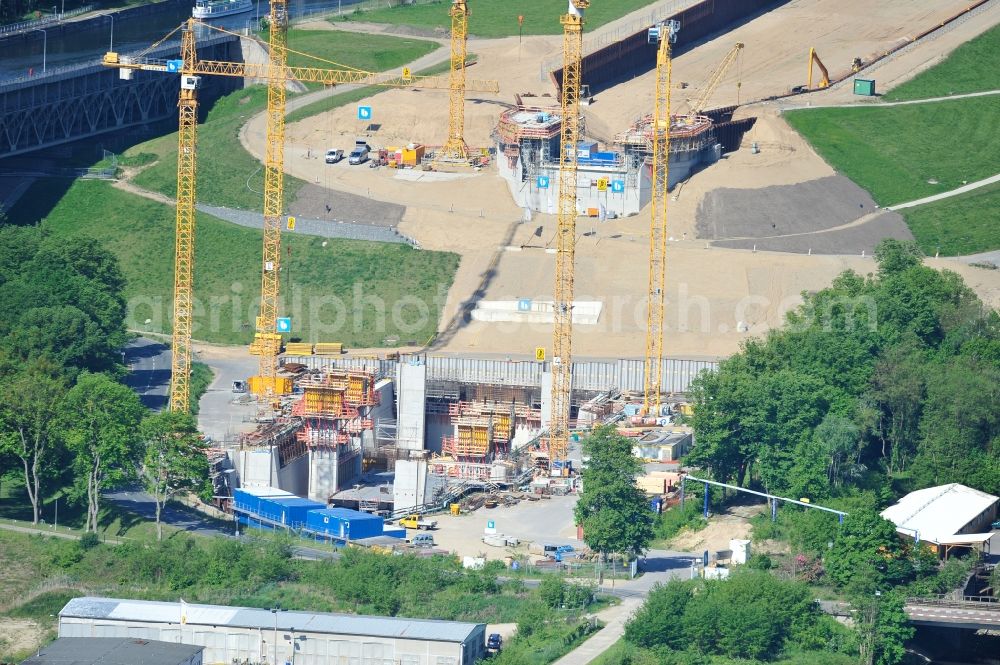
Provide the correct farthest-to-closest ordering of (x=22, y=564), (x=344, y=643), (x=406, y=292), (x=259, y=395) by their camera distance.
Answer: (x=406, y=292), (x=259, y=395), (x=22, y=564), (x=344, y=643)

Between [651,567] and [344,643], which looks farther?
[651,567]

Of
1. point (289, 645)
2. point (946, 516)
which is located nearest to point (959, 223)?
point (946, 516)

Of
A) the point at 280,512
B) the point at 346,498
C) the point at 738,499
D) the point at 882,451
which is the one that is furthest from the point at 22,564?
the point at 882,451

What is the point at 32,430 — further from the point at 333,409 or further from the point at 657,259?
the point at 657,259

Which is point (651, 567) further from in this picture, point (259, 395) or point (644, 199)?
point (644, 199)

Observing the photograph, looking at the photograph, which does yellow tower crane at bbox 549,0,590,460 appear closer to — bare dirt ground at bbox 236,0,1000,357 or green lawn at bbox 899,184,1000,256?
bare dirt ground at bbox 236,0,1000,357

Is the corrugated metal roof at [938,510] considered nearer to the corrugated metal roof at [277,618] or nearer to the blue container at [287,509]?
the corrugated metal roof at [277,618]
